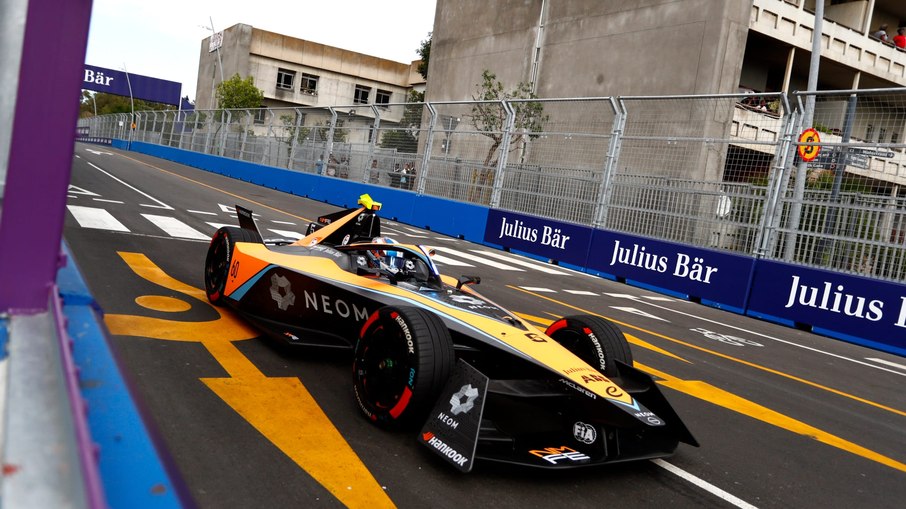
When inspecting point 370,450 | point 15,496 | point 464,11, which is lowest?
point 370,450

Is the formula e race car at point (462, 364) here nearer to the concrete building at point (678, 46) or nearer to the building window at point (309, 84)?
the concrete building at point (678, 46)

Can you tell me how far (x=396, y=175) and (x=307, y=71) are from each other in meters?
48.2

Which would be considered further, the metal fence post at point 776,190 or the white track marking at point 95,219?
the metal fence post at point 776,190

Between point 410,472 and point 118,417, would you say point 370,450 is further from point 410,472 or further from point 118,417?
point 118,417

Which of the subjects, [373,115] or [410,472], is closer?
[410,472]

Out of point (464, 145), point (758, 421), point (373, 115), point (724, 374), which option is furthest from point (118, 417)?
point (373, 115)

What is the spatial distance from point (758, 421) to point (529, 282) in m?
6.26

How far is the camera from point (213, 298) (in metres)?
6.52

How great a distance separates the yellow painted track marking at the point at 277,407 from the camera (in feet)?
11.3

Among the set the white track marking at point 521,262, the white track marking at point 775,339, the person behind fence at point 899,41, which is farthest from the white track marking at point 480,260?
the person behind fence at point 899,41

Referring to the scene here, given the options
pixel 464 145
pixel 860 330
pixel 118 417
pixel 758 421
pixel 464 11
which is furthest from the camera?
pixel 464 11

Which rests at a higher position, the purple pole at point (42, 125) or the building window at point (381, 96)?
the building window at point (381, 96)

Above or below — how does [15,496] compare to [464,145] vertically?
below

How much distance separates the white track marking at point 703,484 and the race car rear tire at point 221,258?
3865 millimetres
